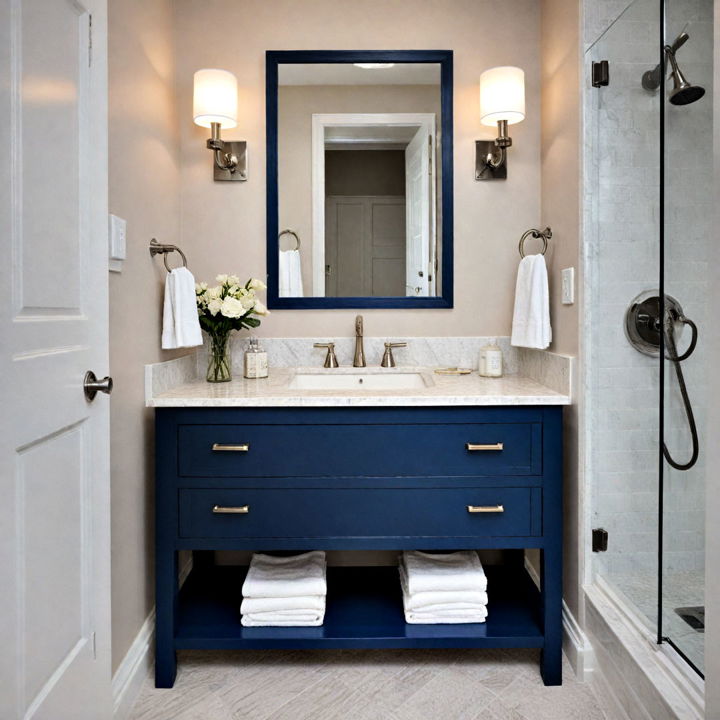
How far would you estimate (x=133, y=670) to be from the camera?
5.47ft

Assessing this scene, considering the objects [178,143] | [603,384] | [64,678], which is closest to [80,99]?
[178,143]

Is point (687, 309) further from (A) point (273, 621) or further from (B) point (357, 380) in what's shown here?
(A) point (273, 621)

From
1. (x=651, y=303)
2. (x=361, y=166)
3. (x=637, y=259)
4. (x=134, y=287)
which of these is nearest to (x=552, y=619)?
(x=651, y=303)

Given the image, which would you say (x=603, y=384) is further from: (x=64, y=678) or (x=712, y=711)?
(x=64, y=678)

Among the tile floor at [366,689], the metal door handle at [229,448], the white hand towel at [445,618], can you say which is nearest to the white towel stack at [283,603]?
the tile floor at [366,689]

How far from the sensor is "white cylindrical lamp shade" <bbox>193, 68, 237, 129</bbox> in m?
2.07

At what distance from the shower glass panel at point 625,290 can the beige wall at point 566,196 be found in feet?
0.20

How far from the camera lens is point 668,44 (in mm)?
1443

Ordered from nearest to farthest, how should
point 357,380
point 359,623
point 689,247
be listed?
point 689,247 < point 359,623 < point 357,380

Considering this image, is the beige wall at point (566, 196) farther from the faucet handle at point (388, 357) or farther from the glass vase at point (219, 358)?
the glass vase at point (219, 358)

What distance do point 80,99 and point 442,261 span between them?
1383mm

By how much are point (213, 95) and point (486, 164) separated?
105cm

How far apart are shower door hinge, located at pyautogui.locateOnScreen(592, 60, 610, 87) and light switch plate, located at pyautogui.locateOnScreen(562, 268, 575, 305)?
1.81 feet

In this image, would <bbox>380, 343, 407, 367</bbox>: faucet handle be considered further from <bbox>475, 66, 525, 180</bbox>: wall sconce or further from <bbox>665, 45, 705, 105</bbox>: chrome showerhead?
<bbox>665, 45, 705, 105</bbox>: chrome showerhead
